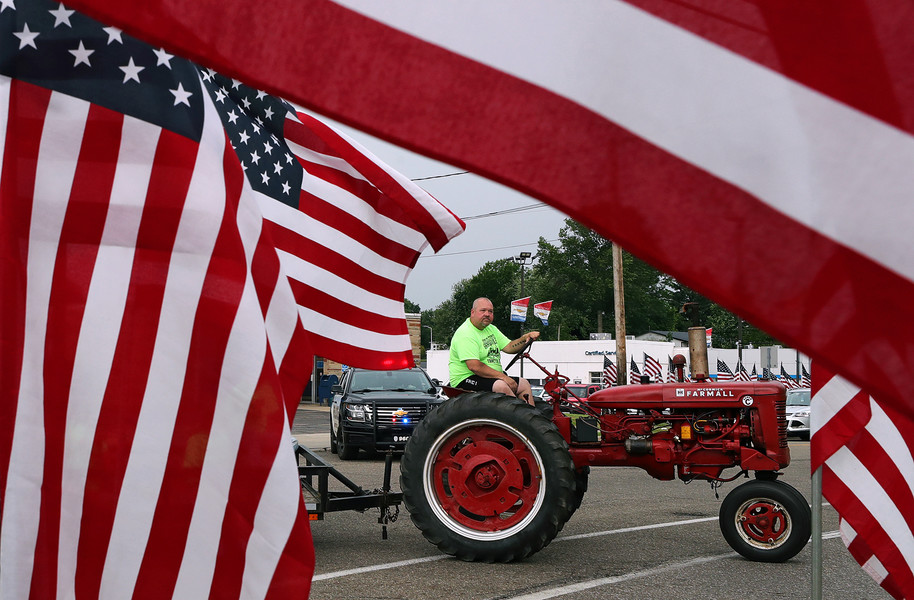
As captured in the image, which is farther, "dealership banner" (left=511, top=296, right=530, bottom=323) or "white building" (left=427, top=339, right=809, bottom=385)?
"white building" (left=427, top=339, right=809, bottom=385)

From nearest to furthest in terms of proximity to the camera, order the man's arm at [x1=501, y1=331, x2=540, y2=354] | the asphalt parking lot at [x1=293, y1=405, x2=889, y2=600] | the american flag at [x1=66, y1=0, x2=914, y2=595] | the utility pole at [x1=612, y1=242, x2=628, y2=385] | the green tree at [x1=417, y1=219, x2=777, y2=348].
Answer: the american flag at [x1=66, y1=0, x2=914, y2=595], the asphalt parking lot at [x1=293, y1=405, x2=889, y2=600], the man's arm at [x1=501, y1=331, x2=540, y2=354], the utility pole at [x1=612, y1=242, x2=628, y2=385], the green tree at [x1=417, y1=219, x2=777, y2=348]

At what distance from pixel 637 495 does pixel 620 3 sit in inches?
432

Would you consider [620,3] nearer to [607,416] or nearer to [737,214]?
[737,214]

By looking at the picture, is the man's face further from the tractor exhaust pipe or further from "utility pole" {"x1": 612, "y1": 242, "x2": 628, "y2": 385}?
"utility pole" {"x1": 612, "y1": 242, "x2": 628, "y2": 385}

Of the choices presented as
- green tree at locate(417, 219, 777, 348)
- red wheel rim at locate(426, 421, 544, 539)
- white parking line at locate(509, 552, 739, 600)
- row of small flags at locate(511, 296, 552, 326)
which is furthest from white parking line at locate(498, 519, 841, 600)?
green tree at locate(417, 219, 777, 348)

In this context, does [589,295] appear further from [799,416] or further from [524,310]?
[799,416]

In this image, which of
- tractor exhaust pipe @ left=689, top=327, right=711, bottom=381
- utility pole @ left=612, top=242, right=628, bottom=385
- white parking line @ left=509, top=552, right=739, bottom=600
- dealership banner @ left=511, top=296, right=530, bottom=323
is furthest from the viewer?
dealership banner @ left=511, top=296, right=530, bottom=323

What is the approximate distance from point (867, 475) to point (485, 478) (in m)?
3.68

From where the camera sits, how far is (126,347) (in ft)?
7.50

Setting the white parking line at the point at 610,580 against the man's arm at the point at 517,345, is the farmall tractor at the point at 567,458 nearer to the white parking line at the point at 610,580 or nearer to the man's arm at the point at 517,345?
the white parking line at the point at 610,580

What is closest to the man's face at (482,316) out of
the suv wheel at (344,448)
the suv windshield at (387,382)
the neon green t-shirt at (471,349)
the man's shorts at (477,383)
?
the neon green t-shirt at (471,349)

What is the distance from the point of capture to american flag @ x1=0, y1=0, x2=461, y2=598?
221 centimetres

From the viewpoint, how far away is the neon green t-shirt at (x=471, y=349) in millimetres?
8078

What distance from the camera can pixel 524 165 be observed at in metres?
1.10
